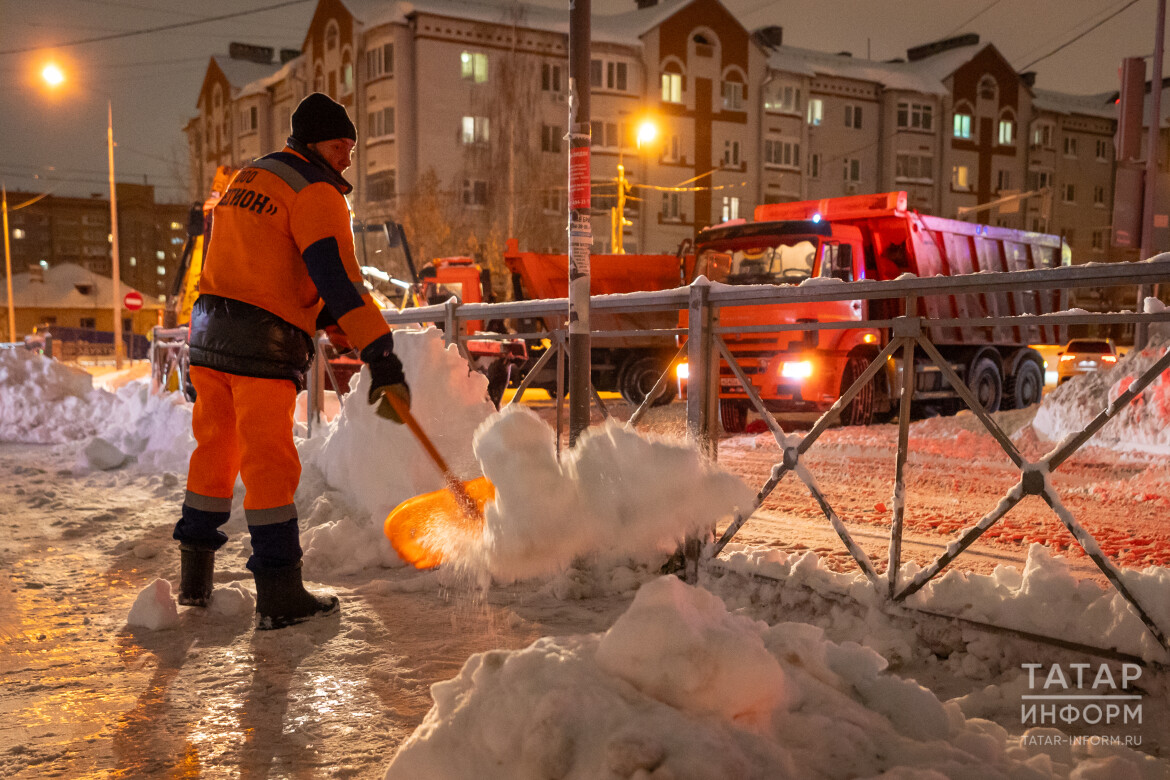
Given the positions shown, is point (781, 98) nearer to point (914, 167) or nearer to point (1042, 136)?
point (914, 167)

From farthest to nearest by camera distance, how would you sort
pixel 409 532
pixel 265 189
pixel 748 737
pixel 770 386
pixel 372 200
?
1. pixel 372 200
2. pixel 770 386
3. pixel 409 532
4. pixel 265 189
5. pixel 748 737

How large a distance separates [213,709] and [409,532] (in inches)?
62.0

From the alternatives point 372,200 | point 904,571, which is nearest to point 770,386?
point 904,571

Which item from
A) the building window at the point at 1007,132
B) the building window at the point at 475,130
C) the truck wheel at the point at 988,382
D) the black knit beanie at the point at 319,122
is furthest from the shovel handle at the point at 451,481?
the building window at the point at 1007,132

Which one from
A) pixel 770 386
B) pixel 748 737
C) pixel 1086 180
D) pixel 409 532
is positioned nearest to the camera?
pixel 748 737

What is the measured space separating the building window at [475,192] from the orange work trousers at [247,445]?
1340 inches

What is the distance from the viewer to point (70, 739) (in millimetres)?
2512

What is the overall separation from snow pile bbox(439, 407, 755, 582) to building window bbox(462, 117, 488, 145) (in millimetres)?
35408

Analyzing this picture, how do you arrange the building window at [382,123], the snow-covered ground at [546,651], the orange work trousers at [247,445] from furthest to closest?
the building window at [382,123], the orange work trousers at [247,445], the snow-covered ground at [546,651]

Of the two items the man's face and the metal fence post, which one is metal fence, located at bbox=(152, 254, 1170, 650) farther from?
the man's face

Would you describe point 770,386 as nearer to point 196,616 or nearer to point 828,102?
point 196,616

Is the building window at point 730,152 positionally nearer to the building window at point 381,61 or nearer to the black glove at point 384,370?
the building window at point 381,61

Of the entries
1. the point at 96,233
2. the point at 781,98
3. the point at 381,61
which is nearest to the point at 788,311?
the point at 381,61

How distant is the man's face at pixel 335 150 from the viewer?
12.3 feet
